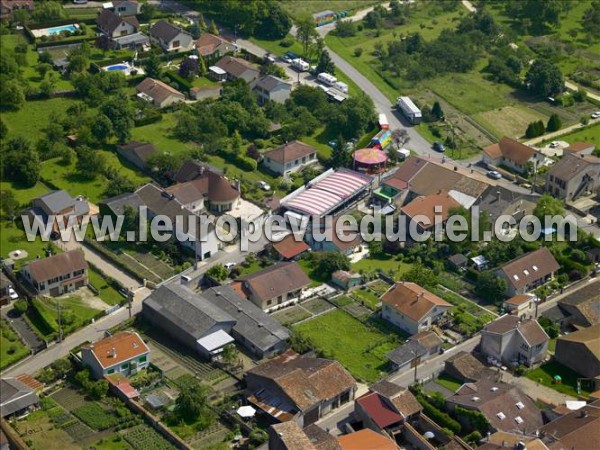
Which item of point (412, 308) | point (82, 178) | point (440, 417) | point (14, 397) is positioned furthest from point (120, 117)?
point (440, 417)

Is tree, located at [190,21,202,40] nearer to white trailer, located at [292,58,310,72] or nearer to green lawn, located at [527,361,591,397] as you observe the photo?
white trailer, located at [292,58,310,72]

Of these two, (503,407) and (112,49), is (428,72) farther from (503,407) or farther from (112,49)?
(503,407)

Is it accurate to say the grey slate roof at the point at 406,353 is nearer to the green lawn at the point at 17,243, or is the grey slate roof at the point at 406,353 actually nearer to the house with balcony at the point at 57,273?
the house with balcony at the point at 57,273

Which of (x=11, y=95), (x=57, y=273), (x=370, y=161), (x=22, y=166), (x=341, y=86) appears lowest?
(x=370, y=161)

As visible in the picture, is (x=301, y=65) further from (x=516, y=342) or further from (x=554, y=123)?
(x=516, y=342)

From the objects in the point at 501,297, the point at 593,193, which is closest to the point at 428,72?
the point at 593,193
